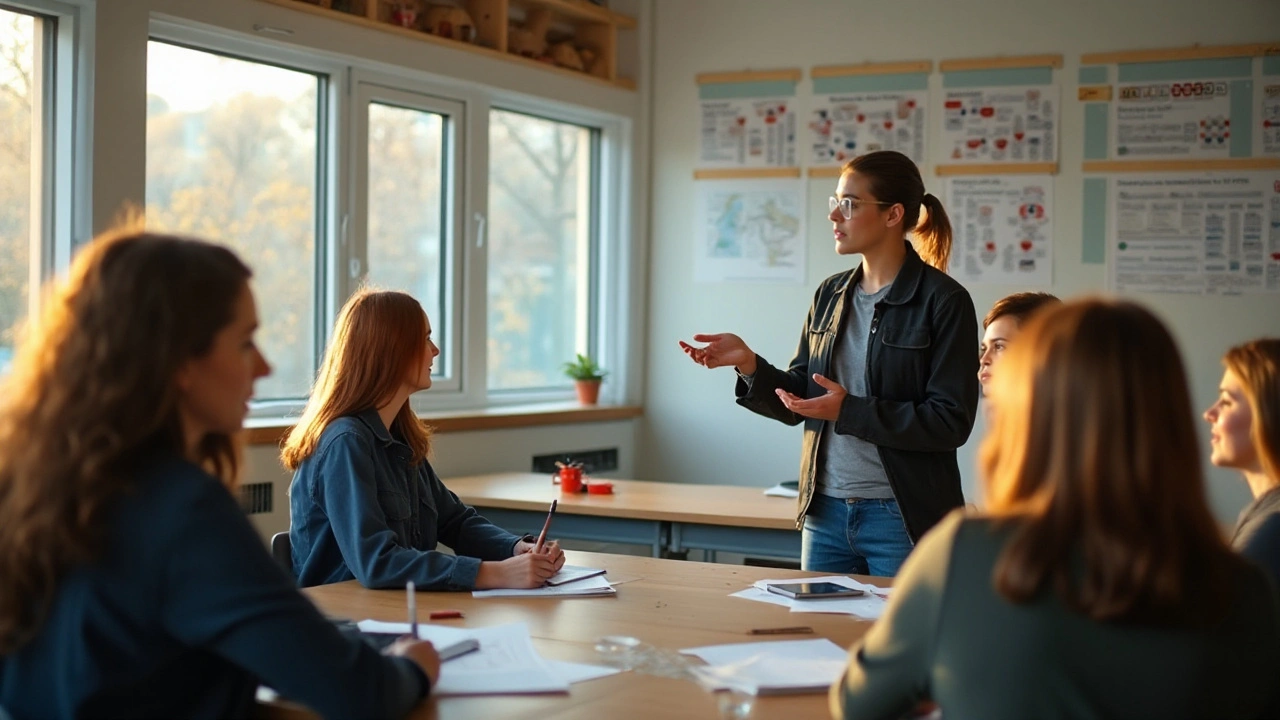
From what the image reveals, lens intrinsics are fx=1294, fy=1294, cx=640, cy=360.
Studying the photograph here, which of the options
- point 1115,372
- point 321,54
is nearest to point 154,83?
point 321,54

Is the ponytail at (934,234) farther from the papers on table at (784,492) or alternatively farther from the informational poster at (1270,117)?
the informational poster at (1270,117)

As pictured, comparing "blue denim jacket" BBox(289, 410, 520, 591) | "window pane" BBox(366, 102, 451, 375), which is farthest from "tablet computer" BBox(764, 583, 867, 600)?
"window pane" BBox(366, 102, 451, 375)

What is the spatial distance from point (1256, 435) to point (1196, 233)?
3.32m

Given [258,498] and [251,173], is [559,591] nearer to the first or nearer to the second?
[258,498]

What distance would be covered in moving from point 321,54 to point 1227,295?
339cm

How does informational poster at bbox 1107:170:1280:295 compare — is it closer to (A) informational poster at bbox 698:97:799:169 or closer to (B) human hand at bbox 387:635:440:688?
(A) informational poster at bbox 698:97:799:169

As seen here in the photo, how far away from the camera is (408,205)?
16.2 ft

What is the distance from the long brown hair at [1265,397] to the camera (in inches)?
71.1

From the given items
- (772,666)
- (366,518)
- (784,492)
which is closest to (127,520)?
(772,666)

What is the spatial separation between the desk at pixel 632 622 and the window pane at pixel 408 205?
238 centimetres

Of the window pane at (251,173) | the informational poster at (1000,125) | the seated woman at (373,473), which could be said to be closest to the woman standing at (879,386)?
the seated woman at (373,473)

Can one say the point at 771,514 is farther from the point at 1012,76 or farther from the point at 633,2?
the point at 633,2

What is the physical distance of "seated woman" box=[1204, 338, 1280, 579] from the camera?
1769 mm

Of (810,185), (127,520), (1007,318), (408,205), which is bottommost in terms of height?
(127,520)
